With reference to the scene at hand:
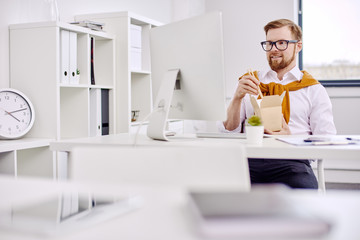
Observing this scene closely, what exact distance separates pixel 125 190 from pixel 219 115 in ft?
3.29

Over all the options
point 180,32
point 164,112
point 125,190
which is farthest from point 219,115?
point 125,190

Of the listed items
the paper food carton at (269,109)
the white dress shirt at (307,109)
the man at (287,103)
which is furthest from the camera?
the white dress shirt at (307,109)

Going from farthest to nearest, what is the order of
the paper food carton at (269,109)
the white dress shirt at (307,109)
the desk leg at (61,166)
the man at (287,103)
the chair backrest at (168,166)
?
the desk leg at (61,166) < the white dress shirt at (307,109) < the man at (287,103) < the paper food carton at (269,109) < the chair backrest at (168,166)

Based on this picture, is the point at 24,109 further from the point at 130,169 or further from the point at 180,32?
the point at 130,169

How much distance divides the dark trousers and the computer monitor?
49 cm

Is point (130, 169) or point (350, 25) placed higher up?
point (350, 25)

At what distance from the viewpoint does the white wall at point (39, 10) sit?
249cm

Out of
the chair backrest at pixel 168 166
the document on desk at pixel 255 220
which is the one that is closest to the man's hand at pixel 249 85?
the chair backrest at pixel 168 166

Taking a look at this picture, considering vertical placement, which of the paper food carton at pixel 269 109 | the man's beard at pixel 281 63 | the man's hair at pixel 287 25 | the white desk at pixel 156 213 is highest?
the man's hair at pixel 287 25

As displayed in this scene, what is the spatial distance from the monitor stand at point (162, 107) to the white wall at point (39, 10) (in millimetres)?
1114

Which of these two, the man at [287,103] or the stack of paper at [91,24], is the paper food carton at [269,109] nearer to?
the man at [287,103]

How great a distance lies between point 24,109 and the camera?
2387 millimetres

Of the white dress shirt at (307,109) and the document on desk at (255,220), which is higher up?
the white dress shirt at (307,109)

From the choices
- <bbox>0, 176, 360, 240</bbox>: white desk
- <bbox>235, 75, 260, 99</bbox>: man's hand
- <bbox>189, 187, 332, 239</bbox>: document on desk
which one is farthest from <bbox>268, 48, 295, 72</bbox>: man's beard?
<bbox>189, 187, 332, 239</bbox>: document on desk
